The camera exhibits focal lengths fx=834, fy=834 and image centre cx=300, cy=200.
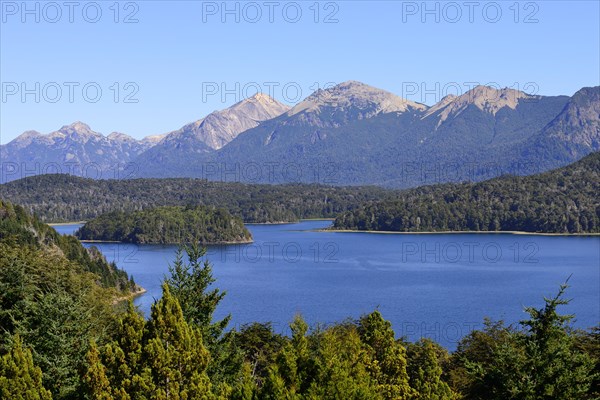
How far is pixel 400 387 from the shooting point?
32438 mm

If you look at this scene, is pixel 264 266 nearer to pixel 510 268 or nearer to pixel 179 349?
pixel 510 268

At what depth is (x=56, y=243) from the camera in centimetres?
11050

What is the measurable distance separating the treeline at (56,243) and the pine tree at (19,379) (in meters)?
74.6

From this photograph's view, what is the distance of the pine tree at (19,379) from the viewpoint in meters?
24.8

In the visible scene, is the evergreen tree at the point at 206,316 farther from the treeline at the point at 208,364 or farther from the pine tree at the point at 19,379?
the pine tree at the point at 19,379

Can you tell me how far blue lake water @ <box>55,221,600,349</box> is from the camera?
87.8 m

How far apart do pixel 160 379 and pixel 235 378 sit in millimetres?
7479

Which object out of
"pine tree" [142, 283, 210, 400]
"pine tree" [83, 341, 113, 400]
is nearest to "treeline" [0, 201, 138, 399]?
"pine tree" [83, 341, 113, 400]

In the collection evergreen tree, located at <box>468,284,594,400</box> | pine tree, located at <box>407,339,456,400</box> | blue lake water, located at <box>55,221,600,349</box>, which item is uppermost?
evergreen tree, located at <box>468,284,594,400</box>

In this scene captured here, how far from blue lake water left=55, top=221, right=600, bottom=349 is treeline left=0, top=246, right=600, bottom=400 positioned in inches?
1048

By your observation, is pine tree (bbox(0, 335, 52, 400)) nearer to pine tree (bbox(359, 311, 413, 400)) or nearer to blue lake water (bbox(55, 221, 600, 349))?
pine tree (bbox(359, 311, 413, 400))

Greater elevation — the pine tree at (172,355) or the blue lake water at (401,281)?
the pine tree at (172,355)

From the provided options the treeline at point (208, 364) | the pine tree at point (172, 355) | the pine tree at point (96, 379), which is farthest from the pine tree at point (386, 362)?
the pine tree at point (96, 379)

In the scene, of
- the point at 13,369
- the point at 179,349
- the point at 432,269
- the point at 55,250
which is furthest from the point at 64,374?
the point at 432,269
